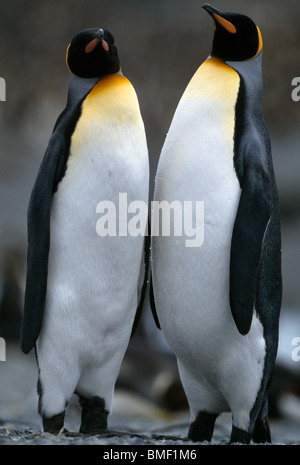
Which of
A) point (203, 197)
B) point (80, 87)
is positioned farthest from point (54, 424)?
point (80, 87)

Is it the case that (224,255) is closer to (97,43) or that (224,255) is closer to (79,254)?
(79,254)

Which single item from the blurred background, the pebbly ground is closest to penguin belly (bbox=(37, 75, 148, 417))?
the pebbly ground

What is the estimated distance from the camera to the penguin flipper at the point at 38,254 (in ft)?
4.99

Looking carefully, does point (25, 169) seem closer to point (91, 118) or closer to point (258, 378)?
point (91, 118)

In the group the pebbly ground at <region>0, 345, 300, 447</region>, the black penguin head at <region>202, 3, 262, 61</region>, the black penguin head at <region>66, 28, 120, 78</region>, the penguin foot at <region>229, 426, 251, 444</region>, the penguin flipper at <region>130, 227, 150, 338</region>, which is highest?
the black penguin head at <region>202, 3, 262, 61</region>

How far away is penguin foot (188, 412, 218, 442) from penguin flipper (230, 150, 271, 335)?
33cm

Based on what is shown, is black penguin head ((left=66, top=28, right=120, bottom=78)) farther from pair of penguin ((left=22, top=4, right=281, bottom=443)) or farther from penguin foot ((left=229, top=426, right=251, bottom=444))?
penguin foot ((left=229, top=426, right=251, bottom=444))

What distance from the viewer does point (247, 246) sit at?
149 cm

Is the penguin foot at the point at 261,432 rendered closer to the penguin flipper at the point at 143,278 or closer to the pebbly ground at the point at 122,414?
the penguin flipper at the point at 143,278

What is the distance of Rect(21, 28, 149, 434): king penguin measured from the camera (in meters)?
1.53

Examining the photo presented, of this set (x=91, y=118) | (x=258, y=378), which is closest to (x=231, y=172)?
(x=91, y=118)

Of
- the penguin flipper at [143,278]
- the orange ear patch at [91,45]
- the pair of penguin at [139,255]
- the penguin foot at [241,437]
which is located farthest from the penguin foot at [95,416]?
the orange ear patch at [91,45]

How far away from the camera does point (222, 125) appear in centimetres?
158

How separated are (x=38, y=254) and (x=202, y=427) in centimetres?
60
